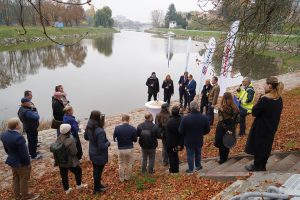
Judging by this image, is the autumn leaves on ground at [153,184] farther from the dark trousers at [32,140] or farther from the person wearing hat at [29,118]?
the person wearing hat at [29,118]

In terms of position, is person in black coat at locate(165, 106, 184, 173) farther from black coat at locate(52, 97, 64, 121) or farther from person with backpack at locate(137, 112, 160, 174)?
black coat at locate(52, 97, 64, 121)

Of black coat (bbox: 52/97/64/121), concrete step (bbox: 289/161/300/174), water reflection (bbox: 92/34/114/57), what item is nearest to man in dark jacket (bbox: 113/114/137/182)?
black coat (bbox: 52/97/64/121)

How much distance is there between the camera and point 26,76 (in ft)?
77.4

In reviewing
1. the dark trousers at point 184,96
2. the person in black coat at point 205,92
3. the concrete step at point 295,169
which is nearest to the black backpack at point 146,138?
the concrete step at point 295,169

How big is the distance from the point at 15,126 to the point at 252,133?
168 inches

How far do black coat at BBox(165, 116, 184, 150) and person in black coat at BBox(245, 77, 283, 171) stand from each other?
1.47 metres

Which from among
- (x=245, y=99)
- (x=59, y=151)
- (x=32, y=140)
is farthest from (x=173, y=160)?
(x=32, y=140)

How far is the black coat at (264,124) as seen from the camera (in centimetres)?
481

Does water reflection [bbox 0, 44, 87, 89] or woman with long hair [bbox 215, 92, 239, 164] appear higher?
woman with long hair [bbox 215, 92, 239, 164]

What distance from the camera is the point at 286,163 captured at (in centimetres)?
540

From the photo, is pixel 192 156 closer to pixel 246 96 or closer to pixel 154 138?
pixel 154 138

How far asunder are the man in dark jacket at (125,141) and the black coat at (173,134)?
71 centimetres

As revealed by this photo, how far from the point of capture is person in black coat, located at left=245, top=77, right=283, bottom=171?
189 inches

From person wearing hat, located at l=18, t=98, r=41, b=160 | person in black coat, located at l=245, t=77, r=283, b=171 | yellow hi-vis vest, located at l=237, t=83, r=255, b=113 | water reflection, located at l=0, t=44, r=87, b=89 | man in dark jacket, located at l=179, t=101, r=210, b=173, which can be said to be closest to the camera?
person in black coat, located at l=245, t=77, r=283, b=171
